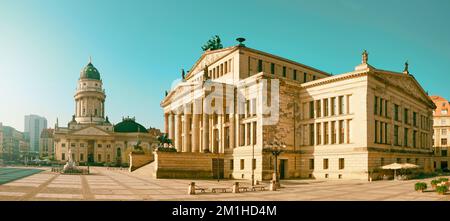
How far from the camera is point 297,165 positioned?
57.3 m

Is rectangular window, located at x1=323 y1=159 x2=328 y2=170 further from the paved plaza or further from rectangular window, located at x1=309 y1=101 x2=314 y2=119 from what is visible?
the paved plaza

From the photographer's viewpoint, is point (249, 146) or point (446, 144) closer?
point (249, 146)

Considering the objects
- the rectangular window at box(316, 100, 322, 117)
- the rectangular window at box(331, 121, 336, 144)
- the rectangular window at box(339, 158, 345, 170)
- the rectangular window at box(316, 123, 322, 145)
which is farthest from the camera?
the rectangular window at box(316, 100, 322, 117)

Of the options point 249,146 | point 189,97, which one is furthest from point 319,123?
point 189,97

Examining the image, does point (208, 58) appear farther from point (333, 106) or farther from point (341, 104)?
point (341, 104)

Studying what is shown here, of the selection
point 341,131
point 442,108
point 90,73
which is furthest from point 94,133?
point 442,108

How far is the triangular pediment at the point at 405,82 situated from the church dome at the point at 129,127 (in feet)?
372

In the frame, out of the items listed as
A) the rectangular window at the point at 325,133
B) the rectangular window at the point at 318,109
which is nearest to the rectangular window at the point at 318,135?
the rectangular window at the point at 325,133

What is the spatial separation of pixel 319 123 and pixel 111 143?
365 ft

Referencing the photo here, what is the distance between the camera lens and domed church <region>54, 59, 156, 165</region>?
468ft

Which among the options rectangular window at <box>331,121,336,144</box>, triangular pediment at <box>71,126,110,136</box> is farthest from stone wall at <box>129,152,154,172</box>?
triangular pediment at <box>71,126,110,136</box>

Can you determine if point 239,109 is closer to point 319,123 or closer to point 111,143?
point 319,123

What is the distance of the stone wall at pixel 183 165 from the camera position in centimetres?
5375

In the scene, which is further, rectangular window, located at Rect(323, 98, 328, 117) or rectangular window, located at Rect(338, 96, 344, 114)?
rectangular window, located at Rect(323, 98, 328, 117)
